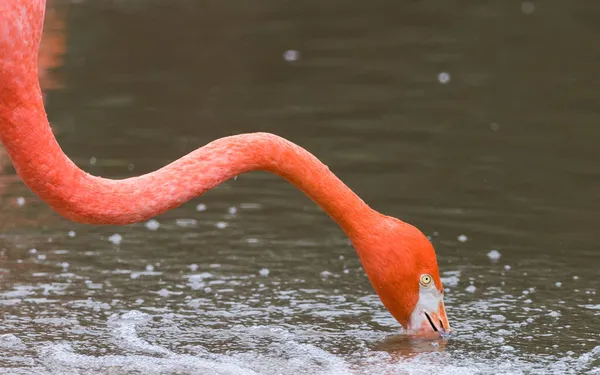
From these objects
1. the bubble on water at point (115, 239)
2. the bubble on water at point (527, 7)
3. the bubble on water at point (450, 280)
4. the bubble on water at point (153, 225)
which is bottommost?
the bubble on water at point (450, 280)

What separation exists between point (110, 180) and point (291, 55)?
8251 mm

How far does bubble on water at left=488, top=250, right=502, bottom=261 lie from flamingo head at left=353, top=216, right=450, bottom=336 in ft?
4.90

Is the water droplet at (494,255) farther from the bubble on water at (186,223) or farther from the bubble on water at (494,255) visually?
the bubble on water at (186,223)

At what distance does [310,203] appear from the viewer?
28.2 feet

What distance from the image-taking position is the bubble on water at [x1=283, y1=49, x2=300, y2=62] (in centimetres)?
1338

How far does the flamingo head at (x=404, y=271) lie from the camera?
5.91 m

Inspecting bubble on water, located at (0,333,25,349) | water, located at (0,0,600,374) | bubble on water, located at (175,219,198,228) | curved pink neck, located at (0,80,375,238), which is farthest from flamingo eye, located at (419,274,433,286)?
bubble on water, located at (175,219,198,228)

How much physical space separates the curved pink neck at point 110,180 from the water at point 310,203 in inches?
34.7

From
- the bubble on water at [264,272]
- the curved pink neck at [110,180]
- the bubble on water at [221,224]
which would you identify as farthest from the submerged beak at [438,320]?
the bubble on water at [221,224]

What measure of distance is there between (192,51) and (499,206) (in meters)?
6.19

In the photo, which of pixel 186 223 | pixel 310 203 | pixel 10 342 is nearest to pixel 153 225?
pixel 186 223

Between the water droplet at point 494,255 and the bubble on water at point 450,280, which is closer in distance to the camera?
the bubble on water at point 450,280

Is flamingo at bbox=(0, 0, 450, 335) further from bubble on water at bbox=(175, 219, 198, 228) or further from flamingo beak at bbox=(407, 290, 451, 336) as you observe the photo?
→ bubble on water at bbox=(175, 219, 198, 228)

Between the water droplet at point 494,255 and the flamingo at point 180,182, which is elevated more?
the water droplet at point 494,255
